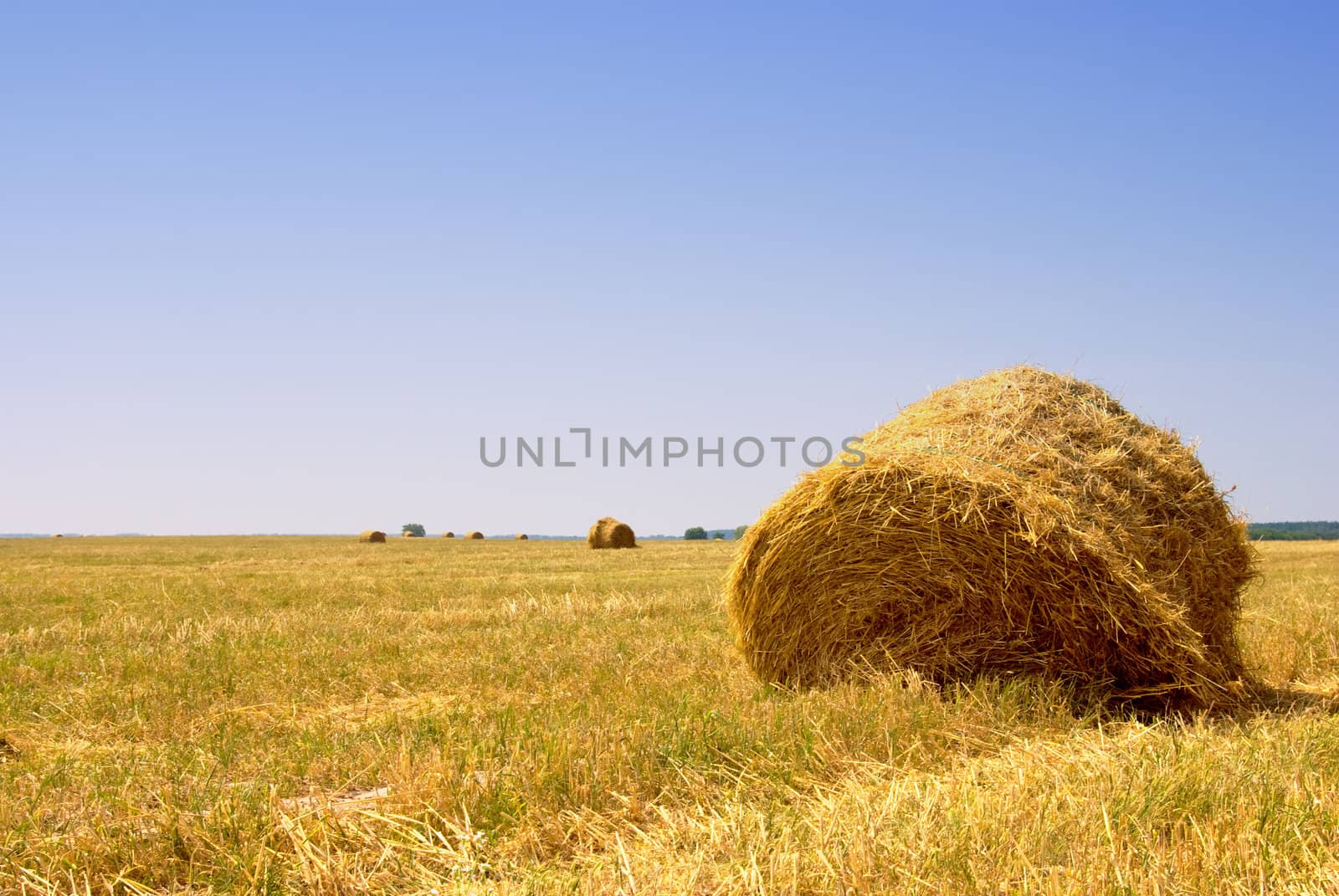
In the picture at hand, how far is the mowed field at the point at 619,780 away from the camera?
3180mm

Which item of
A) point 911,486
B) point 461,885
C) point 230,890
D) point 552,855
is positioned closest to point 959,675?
point 911,486

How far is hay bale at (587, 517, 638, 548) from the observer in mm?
31797

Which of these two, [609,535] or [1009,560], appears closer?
[1009,560]

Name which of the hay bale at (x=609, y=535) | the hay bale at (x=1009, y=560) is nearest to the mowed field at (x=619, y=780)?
the hay bale at (x=1009, y=560)

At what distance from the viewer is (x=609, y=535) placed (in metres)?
31.8

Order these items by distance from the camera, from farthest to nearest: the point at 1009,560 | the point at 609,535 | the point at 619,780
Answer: the point at 609,535 < the point at 1009,560 < the point at 619,780

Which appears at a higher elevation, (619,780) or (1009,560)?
(1009,560)

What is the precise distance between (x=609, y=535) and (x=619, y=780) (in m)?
27.7

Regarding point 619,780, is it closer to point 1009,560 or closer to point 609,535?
point 1009,560

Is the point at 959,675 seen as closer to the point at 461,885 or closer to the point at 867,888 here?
the point at 867,888

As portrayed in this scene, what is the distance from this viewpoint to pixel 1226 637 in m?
6.82

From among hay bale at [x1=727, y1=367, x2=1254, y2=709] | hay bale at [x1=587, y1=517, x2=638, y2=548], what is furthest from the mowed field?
hay bale at [x1=587, y1=517, x2=638, y2=548]

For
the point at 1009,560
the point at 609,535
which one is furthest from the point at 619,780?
the point at 609,535

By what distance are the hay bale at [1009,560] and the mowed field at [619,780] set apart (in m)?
0.35
